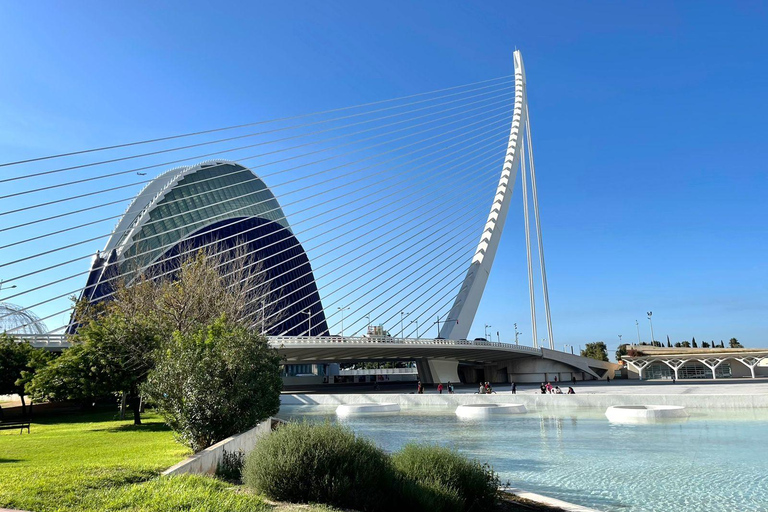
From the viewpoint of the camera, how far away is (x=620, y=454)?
11727 millimetres

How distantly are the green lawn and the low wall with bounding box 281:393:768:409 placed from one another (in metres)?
17.4

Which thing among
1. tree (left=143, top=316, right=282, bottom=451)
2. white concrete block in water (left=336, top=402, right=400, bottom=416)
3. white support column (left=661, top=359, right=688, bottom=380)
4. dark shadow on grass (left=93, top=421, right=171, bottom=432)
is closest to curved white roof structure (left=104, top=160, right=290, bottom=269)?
white concrete block in water (left=336, top=402, right=400, bottom=416)

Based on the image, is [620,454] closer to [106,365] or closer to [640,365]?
[106,365]

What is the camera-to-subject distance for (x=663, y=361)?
187 feet

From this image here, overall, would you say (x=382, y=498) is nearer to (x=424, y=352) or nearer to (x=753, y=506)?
(x=753, y=506)

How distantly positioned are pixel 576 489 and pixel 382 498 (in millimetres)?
3793

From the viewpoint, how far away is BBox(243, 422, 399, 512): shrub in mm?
6543

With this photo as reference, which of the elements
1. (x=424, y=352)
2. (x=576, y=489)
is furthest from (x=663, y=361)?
(x=576, y=489)

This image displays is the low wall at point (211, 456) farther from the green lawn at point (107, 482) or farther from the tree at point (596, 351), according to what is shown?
the tree at point (596, 351)

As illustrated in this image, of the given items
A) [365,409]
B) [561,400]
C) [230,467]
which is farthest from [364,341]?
[230,467]

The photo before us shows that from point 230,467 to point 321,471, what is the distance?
2.62 m

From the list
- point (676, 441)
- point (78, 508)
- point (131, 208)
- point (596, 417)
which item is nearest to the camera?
point (78, 508)

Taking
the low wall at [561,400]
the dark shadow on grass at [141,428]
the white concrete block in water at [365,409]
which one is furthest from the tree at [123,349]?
the low wall at [561,400]

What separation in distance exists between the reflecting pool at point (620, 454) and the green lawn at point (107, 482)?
521cm
